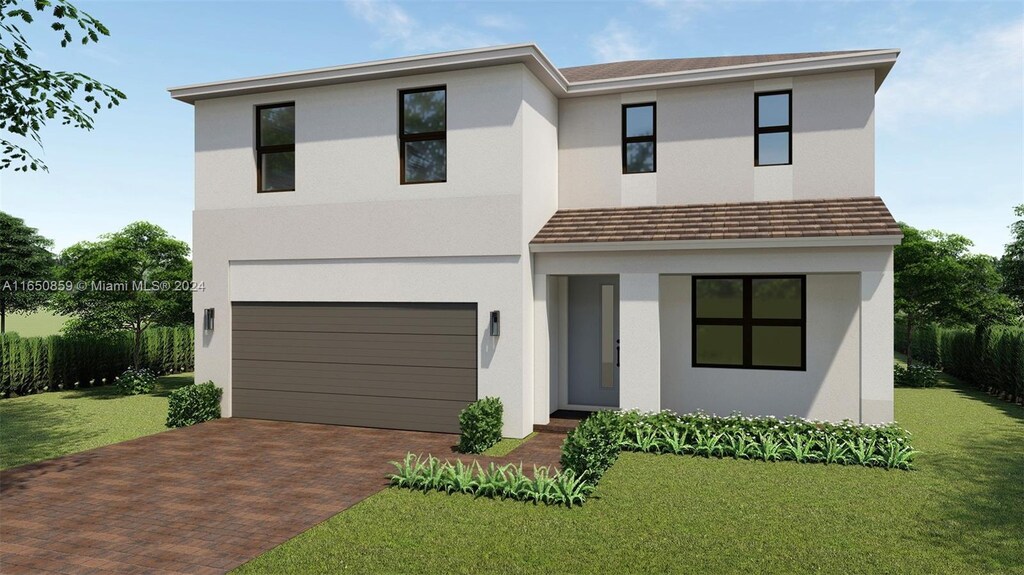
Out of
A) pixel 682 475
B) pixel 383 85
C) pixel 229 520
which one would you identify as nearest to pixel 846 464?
pixel 682 475

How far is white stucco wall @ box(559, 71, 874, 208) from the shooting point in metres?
12.2

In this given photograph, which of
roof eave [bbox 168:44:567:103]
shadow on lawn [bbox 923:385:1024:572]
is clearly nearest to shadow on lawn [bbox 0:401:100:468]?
roof eave [bbox 168:44:567:103]

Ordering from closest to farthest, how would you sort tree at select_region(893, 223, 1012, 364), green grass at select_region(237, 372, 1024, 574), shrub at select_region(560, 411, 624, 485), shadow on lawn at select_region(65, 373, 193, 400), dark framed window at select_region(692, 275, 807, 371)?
green grass at select_region(237, 372, 1024, 574) → shrub at select_region(560, 411, 624, 485) → dark framed window at select_region(692, 275, 807, 371) → shadow on lawn at select_region(65, 373, 193, 400) → tree at select_region(893, 223, 1012, 364)

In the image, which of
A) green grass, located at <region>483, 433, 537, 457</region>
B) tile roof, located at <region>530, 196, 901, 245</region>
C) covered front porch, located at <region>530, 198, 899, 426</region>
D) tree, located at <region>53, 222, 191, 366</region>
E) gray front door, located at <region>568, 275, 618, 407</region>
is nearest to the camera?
green grass, located at <region>483, 433, 537, 457</region>

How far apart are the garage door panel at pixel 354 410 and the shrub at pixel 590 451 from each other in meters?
A: 3.25

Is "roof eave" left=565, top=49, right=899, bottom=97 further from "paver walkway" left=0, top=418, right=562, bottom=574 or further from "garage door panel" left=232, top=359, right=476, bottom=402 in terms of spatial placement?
"paver walkway" left=0, top=418, right=562, bottom=574

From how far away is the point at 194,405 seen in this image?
42.5ft

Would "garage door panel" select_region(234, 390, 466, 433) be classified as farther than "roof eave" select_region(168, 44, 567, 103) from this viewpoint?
Yes

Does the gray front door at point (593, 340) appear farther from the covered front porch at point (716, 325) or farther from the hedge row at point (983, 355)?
the hedge row at point (983, 355)

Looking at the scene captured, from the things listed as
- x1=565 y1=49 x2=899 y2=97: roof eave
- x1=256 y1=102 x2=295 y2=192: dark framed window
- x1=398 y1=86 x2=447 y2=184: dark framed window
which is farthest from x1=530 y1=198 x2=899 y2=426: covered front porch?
x1=256 y1=102 x2=295 y2=192: dark framed window

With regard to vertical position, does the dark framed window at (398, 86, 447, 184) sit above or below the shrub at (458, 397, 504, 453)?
above

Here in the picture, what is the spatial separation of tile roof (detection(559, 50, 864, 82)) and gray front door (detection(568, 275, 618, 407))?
175 inches

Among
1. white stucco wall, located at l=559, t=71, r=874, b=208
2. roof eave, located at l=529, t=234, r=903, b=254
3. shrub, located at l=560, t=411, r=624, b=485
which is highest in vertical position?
white stucco wall, located at l=559, t=71, r=874, b=208

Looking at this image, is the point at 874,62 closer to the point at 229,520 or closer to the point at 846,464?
the point at 846,464
